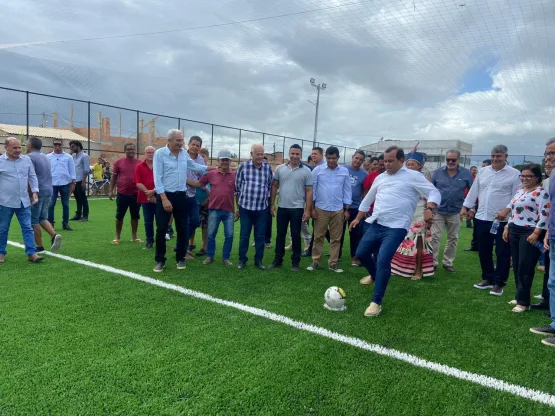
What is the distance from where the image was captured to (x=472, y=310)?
4402mm

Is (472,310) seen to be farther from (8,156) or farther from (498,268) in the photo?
(8,156)

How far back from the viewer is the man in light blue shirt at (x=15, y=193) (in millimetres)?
5466

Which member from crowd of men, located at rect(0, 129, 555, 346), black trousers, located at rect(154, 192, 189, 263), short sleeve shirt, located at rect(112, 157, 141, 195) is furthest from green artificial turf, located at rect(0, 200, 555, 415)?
short sleeve shirt, located at rect(112, 157, 141, 195)

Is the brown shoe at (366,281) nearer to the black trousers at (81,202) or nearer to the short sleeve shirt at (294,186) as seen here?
the short sleeve shirt at (294,186)

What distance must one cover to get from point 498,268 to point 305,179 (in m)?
2.89

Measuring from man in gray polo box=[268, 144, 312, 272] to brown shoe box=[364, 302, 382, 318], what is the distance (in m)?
1.89

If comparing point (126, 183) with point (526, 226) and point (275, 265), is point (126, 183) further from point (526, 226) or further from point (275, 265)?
point (526, 226)

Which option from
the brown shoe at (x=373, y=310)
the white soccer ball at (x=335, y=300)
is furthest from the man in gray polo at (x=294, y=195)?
the brown shoe at (x=373, y=310)

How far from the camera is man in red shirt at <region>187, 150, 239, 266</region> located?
5.95 meters

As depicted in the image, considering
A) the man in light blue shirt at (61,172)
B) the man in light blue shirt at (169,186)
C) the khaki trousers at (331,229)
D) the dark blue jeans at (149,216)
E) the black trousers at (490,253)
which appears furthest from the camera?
the man in light blue shirt at (61,172)

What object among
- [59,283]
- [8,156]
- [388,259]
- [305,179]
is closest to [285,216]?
[305,179]

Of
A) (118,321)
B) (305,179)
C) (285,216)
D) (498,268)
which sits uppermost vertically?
(305,179)

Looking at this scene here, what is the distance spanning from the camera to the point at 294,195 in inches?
226

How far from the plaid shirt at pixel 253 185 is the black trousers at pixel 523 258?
3.27m
